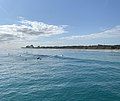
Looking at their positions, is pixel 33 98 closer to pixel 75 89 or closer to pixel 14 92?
pixel 14 92

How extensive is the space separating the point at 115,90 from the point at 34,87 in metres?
16.7

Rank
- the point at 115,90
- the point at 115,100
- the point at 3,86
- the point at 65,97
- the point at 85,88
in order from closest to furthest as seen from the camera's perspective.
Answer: the point at 115,100 < the point at 65,97 < the point at 115,90 < the point at 85,88 < the point at 3,86

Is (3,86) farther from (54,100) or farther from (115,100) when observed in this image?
(115,100)

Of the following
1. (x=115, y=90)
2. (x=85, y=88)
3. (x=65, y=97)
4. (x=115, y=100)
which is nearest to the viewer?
(x=115, y=100)

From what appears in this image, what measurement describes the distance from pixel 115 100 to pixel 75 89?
9169 millimetres

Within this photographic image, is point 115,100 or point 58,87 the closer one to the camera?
point 115,100

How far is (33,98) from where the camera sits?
31297mm

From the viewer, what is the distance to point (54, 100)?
30203mm

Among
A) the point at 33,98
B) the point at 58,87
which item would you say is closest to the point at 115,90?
the point at 58,87

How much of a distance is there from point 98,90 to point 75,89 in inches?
180

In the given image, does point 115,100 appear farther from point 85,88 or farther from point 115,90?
point 85,88

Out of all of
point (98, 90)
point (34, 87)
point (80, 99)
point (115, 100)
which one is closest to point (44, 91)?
point (34, 87)

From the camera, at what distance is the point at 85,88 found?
37.4 m

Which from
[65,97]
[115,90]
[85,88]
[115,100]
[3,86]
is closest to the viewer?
[115,100]
